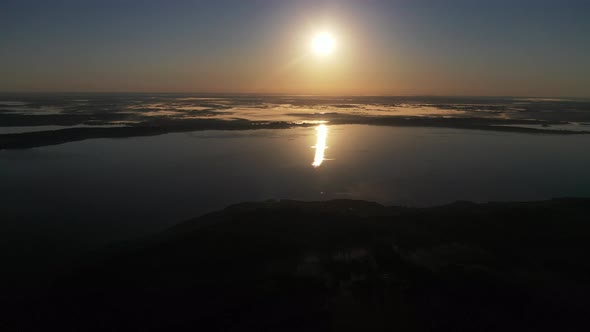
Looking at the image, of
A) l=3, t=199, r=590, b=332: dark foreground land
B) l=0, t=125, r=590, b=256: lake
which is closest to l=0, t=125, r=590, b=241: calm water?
l=0, t=125, r=590, b=256: lake

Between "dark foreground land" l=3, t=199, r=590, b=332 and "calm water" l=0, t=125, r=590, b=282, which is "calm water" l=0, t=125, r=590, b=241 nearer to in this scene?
"calm water" l=0, t=125, r=590, b=282

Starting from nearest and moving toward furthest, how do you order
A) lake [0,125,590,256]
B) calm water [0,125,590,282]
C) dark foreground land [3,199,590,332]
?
dark foreground land [3,199,590,332] → calm water [0,125,590,282] → lake [0,125,590,256]

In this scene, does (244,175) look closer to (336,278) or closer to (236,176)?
(236,176)

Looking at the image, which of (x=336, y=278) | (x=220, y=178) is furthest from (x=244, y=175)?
(x=336, y=278)

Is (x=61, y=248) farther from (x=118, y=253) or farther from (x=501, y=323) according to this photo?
(x=501, y=323)

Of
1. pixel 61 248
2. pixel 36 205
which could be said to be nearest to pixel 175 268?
pixel 61 248

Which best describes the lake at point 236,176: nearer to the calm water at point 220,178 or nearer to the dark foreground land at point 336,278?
the calm water at point 220,178

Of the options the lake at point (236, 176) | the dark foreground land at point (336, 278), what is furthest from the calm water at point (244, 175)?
the dark foreground land at point (336, 278)

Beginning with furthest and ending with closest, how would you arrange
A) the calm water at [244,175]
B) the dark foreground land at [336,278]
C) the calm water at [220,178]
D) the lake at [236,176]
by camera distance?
the calm water at [244,175]
the lake at [236,176]
the calm water at [220,178]
the dark foreground land at [336,278]

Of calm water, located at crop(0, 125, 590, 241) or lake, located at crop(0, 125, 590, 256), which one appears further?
calm water, located at crop(0, 125, 590, 241)
